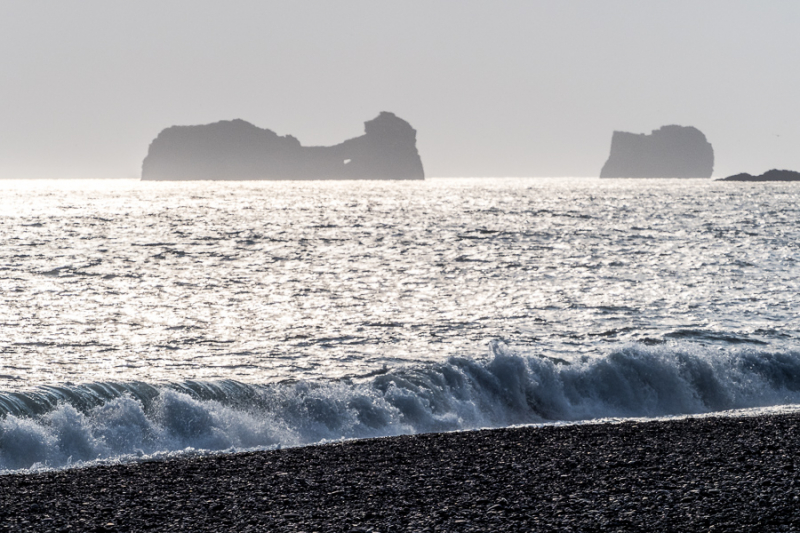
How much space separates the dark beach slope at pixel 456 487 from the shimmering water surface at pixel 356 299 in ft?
20.0

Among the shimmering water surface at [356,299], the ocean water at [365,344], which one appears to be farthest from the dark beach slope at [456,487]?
the shimmering water surface at [356,299]

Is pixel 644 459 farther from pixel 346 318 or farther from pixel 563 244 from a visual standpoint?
pixel 563 244

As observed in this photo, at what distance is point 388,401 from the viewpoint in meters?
15.6

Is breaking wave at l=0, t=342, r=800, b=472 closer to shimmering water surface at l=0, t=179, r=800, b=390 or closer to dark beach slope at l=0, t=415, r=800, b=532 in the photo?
shimmering water surface at l=0, t=179, r=800, b=390

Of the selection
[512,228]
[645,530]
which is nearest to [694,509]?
[645,530]

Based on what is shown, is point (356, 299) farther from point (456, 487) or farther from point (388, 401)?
point (456, 487)

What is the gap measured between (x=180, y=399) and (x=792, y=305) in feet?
71.6

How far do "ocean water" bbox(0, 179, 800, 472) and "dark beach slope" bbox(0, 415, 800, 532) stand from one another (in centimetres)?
261

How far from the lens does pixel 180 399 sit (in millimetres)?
14461

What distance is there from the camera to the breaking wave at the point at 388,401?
13.3m

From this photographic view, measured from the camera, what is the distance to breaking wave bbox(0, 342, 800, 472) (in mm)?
13273

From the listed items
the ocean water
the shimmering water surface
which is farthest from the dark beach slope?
the shimmering water surface

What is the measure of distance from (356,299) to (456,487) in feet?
62.9

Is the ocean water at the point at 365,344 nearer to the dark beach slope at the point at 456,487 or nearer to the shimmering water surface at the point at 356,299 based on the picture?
the shimmering water surface at the point at 356,299
